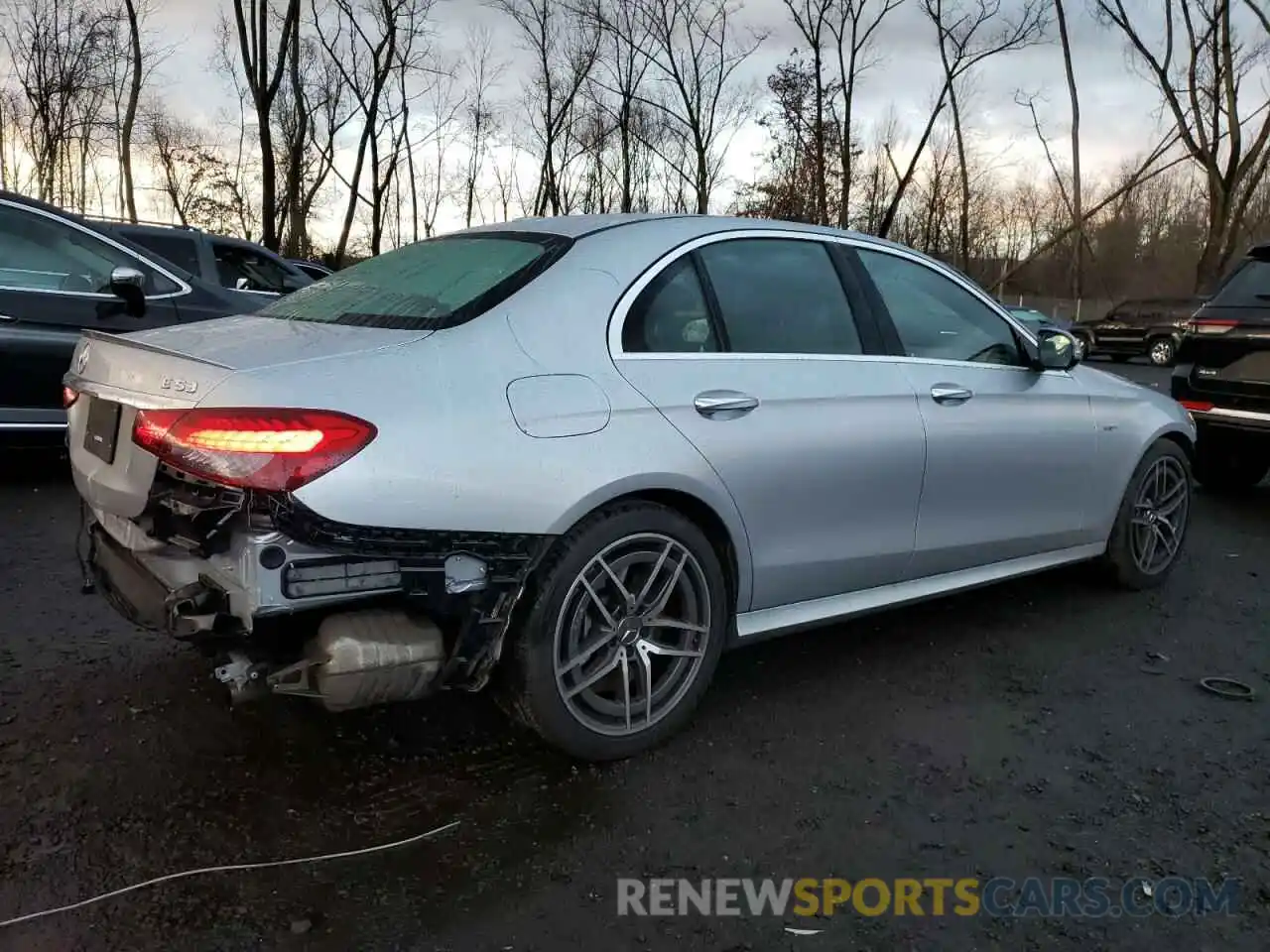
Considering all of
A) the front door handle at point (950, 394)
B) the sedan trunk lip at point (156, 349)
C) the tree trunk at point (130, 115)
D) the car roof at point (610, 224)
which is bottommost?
the front door handle at point (950, 394)

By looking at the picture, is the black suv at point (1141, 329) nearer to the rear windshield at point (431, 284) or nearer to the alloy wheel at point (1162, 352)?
the alloy wheel at point (1162, 352)

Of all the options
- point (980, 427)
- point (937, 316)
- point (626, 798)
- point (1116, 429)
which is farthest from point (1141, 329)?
point (626, 798)

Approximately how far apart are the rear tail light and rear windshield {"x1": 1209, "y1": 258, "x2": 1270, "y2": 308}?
129 millimetres

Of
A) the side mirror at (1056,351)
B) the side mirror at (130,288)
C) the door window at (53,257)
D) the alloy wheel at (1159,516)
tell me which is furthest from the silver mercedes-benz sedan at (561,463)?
the door window at (53,257)

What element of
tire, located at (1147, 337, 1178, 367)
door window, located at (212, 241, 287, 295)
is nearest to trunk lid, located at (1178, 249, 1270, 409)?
door window, located at (212, 241, 287, 295)

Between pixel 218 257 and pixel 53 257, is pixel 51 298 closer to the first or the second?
pixel 53 257

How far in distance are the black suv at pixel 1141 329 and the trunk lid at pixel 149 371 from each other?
24.1 meters

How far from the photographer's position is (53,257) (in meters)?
5.99

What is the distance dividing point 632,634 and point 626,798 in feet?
1.48

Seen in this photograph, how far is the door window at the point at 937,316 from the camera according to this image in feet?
12.3

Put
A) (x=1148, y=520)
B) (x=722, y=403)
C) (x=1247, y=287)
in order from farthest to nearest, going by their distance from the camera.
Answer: (x=1247, y=287), (x=1148, y=520), (x=722, y=403)

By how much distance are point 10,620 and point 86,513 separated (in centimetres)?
108

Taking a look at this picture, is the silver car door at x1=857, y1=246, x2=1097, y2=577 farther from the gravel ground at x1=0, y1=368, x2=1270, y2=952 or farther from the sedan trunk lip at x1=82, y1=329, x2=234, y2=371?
the sedan trunk lip at x1=82, y1=329, x2=234, y2=371

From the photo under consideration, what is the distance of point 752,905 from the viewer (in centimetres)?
231
